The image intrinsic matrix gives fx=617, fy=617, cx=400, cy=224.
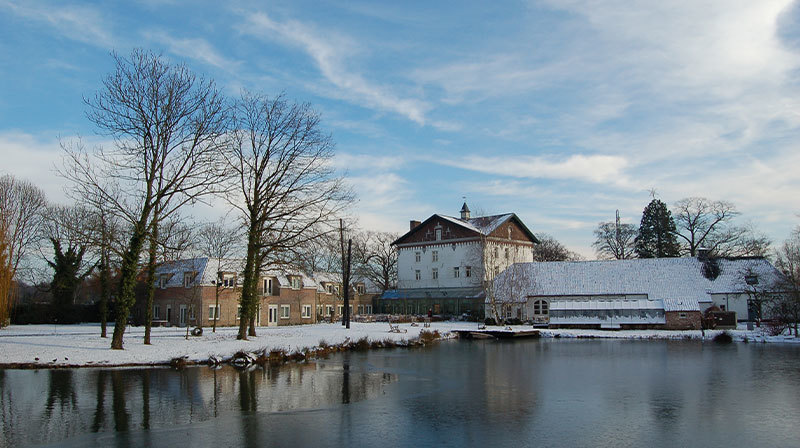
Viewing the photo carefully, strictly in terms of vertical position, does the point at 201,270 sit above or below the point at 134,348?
above

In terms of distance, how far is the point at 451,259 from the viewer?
6044 centimetres

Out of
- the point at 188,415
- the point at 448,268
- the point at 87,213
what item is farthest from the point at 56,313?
the point at 188,415

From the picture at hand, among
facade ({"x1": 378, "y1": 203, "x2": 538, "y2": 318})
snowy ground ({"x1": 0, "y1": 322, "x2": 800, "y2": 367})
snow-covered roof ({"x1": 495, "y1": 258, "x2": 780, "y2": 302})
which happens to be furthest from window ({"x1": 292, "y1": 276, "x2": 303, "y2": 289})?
snowy ground ({"x1": 0, "y1": 322, "x2": 800, "y2": 367})

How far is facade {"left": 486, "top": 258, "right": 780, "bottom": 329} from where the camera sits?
4403cm

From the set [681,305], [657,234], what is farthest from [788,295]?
[657,234]

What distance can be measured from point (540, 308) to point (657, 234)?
22.9 m

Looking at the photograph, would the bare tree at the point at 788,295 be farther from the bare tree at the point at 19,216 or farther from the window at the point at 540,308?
the bare tree at the point at 19,216

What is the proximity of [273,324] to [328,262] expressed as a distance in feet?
97.8

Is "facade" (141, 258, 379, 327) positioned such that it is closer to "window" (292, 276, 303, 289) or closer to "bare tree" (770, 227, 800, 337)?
"window" (292, 276, 303, 289)

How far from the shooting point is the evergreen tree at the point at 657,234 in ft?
214

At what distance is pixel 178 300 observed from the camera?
4562 cm

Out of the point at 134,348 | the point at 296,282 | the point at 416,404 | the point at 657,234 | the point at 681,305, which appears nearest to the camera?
the point at 416,404

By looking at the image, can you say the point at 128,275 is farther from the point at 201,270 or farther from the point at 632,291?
the point at 632,291

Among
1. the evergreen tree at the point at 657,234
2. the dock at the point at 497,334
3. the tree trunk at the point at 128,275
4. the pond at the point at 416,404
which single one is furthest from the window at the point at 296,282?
the evergreen tree at the point at 657,234
